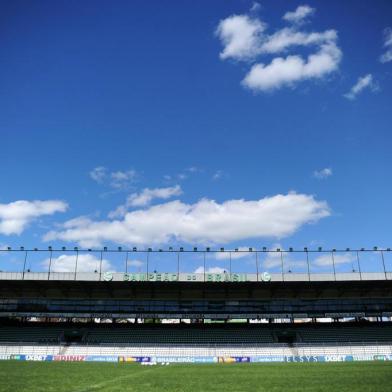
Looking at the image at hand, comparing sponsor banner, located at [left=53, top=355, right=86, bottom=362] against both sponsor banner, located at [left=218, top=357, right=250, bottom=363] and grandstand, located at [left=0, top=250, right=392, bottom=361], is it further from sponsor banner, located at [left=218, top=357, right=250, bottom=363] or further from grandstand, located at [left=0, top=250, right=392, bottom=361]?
sponsor banner, located at [left=218, top=357, right=250, bottom=363]

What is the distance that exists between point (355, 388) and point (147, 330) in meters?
43.4

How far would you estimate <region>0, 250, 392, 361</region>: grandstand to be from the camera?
164ft

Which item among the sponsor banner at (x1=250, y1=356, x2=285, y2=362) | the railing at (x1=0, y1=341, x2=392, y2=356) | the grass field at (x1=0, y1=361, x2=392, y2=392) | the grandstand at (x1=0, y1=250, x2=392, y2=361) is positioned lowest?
the grass field at (x1=0, y1=361, x2=392, y2=392)

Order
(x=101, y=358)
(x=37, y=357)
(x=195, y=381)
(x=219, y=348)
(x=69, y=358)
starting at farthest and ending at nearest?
(x=219, y=348), (x=37, y=357), (x=69, y=358), (x=101, y=358), (x=195, y=381)

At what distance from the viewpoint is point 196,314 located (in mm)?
57688

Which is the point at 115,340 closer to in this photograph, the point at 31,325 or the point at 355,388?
the point at 31,325

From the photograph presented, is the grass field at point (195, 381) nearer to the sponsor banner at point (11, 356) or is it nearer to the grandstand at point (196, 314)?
the sponsor banner at point (11, 356)

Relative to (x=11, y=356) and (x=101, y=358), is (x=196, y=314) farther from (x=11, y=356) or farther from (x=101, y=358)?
(x=11, y=356)

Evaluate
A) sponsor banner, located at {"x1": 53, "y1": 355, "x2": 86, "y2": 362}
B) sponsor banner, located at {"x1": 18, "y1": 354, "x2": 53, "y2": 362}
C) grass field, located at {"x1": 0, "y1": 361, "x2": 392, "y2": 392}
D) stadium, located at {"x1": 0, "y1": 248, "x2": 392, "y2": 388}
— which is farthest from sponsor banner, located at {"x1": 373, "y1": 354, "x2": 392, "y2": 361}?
sponsor banner, located at {"x1": 18, "y1": 354, "x2": 53, "y2": 362}

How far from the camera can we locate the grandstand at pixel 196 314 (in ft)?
164

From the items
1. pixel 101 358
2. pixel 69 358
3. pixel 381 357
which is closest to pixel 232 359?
pixel 101 358

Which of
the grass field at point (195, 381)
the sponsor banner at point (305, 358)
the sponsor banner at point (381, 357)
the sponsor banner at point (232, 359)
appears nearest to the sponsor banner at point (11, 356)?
the sponsor banner at point (232, 359)

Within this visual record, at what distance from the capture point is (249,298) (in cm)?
5747

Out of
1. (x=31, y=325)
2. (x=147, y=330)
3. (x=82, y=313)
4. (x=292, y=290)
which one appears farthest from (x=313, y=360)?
(x=31, y=325)
